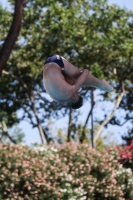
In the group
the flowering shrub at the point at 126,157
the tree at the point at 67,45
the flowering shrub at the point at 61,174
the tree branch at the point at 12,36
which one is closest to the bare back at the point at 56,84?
the flowering shrub at the point at 61,174

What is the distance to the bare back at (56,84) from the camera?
197 centimetres

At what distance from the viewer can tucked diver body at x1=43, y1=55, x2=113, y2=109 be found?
1.98m

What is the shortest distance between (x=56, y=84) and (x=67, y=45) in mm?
19720

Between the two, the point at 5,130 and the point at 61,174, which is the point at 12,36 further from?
the point at 5,130

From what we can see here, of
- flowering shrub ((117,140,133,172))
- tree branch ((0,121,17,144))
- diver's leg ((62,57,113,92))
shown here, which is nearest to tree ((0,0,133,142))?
tree branch ((0,121,17,144))

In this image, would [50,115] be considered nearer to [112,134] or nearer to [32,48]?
[32,48]

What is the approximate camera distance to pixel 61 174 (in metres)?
11.0

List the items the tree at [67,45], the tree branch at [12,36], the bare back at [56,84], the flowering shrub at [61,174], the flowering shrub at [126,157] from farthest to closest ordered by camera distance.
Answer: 1. the tree at [67,45]
2. the flowering shrub at [126,157]
3. the tree branch at [12,36]
4. the flowering shrub at [61,174]
5. the bare back at [56,84]

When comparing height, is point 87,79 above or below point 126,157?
below

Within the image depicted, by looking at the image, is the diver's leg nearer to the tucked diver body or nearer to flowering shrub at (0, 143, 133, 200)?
the tucked diver body

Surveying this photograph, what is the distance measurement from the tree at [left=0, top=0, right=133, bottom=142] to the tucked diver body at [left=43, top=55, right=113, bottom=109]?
58.7ft

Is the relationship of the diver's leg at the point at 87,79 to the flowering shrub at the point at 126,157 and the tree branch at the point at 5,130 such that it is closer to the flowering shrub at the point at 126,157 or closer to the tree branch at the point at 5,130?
the flowering shrub at the point at 126,157

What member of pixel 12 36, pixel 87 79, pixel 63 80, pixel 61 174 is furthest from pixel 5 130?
pixel 63 80

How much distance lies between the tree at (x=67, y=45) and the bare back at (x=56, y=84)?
18.0 m
